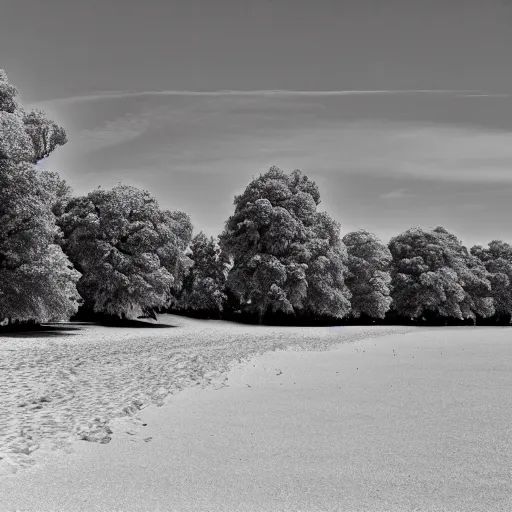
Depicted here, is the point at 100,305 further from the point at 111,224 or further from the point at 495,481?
the point at 495,481

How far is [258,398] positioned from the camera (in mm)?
11977

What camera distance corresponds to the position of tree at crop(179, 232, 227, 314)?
6438 centimetres

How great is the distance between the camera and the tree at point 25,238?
30.1 metres

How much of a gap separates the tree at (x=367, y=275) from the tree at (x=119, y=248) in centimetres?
2703

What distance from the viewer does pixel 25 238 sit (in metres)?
30.8

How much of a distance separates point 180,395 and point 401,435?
528cm

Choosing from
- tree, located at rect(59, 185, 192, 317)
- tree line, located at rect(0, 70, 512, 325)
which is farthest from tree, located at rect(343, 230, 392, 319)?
tree, located at rect(59, 185, 192, 317)

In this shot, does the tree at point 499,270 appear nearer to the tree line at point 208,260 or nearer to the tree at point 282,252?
the tree line at point 208,260

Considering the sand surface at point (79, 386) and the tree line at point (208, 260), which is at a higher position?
the tree line at point (208, 260)

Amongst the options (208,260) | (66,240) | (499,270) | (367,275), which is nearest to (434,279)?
(367,275)

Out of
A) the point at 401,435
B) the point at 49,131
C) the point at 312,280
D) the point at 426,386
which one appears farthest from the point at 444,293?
the point at 401,435

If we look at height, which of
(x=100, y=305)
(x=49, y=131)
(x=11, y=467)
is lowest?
(x=11, y=467)

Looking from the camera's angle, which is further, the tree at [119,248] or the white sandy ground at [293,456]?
the tree at [119,248]

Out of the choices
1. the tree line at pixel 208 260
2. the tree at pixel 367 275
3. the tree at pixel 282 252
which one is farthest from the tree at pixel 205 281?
the tree at pixel 367 275
